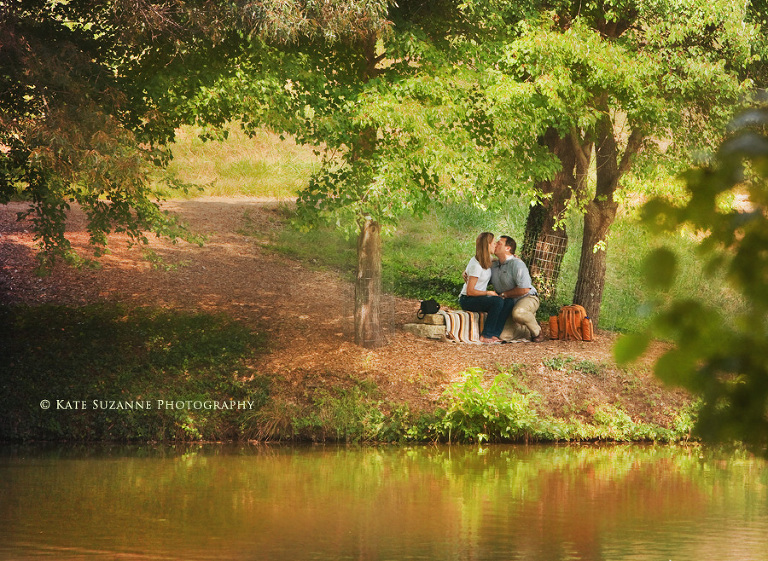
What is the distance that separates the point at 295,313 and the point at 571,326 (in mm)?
4390

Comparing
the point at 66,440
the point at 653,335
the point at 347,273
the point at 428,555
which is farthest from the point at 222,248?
the point at 653,335

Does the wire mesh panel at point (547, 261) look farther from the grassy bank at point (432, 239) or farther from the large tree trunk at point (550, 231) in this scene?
the grassy bank at point (432, 239)

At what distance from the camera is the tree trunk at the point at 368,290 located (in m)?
14.1

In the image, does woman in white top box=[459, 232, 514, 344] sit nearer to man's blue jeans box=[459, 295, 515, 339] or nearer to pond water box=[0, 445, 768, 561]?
man's blue jeans box=[459, 295, 515, 339]

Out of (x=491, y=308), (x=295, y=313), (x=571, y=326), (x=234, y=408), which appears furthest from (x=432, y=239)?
(x=234, y=408)

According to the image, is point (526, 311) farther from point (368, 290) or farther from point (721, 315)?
point (721, 315)

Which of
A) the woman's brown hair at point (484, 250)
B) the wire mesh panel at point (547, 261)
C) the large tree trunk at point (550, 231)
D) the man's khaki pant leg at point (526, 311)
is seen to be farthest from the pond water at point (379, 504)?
the large tree trunk at point (550, 231)

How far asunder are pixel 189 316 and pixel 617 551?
9.71 meters

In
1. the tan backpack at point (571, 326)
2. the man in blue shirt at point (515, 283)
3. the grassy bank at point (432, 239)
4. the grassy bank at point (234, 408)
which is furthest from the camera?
the grassy bank at point (432, 239)

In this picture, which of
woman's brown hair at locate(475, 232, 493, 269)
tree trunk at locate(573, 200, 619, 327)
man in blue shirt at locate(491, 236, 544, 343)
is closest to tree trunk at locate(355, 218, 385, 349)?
woman's brown hair at locate(475, 232, 493, 269)

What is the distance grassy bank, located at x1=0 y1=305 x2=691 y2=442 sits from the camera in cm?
1225

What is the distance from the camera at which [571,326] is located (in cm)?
1549

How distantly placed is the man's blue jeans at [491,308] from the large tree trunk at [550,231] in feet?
9.39

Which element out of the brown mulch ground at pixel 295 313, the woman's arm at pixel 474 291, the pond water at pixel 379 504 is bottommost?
the pond water at pixel 379 504
